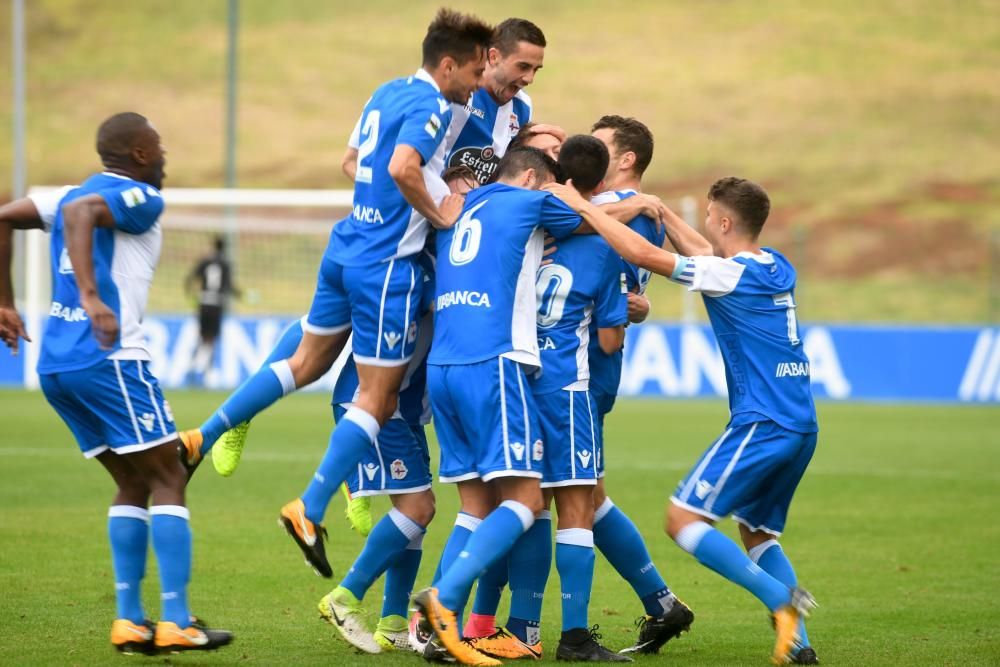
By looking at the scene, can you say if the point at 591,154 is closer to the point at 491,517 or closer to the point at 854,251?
the point at 491,517

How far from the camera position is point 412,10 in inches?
2827

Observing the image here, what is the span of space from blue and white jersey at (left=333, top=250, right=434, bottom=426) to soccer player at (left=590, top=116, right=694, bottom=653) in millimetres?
835

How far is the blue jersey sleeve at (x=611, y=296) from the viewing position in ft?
22.4

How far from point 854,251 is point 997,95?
15.1m

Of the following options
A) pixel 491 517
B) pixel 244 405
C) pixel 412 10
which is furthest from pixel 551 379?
pixel 412 10

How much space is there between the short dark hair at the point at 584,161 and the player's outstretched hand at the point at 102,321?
2239 mm

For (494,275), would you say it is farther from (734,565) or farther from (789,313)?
(734,565)

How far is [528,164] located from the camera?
6.90 m

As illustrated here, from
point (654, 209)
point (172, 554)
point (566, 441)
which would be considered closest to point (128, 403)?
point (172, 554)

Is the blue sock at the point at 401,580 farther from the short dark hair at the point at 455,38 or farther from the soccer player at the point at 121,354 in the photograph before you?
the short dark hair at the point at 455,38

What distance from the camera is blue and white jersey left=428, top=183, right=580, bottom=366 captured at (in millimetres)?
6488

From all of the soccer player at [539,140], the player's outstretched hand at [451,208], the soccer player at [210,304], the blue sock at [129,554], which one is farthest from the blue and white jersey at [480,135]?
the soccer player at [210,304]

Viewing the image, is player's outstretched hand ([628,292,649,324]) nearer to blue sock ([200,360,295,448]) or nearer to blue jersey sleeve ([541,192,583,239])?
blue jersey sleeve ([541,192,583,239])

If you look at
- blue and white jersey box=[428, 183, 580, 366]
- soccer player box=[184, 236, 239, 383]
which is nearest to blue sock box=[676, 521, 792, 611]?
blue and white jersey box=[428, 183, 580, 366]
